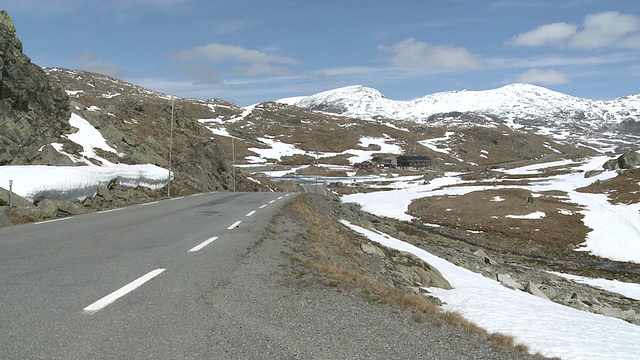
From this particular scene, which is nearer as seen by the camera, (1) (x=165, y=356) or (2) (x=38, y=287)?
(1) (x=165, y=356)

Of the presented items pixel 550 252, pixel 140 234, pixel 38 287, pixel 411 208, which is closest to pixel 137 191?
pixel 140 234

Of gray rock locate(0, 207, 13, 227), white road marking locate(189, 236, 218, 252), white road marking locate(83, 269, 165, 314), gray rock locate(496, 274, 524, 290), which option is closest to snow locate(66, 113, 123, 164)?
gray rock locate(0, 207, 13, 227)

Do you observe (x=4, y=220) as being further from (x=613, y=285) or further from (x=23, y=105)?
(x=613, y=285)

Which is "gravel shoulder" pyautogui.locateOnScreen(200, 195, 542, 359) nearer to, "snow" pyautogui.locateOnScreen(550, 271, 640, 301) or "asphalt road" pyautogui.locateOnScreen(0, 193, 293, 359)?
"asphalt road" pyautogui.locateOnScreen(0, 193, 293, 359)

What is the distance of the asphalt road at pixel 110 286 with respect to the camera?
4.95m

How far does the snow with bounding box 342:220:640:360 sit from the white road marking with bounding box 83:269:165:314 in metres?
8.40

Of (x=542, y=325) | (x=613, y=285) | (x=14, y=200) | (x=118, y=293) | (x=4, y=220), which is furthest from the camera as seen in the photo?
(x=613, y=285)

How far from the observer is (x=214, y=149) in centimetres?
5259

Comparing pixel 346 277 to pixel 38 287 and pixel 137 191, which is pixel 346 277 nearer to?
pixel 38 287

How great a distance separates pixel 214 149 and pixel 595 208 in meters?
60.5

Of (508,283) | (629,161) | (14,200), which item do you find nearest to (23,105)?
(14,200)

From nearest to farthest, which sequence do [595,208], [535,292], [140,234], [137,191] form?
[140,234] → [535,292] → [137,191] → [595,208]

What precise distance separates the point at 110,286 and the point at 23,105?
88.7 feet

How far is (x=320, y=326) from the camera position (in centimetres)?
597
